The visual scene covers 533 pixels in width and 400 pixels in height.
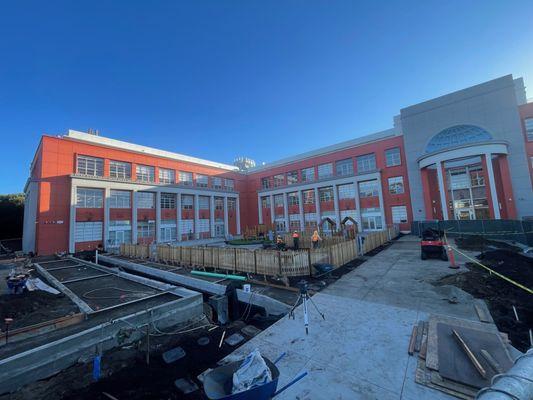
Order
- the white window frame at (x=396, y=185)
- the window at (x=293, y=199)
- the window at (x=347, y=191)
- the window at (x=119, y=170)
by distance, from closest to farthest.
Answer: the window at (x=119, y=170)
the white window frame at (x=396, y=185)
the window at (x=347, y=191)
the window at (x=293, y=199)

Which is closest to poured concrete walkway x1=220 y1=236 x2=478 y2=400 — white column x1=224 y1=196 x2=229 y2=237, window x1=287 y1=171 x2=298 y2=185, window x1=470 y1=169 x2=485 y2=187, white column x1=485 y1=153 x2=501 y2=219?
white column x1=485 y1=153 x2=501 y2=219

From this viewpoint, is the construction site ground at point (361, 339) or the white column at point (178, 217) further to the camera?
the white column at point (178, 217)

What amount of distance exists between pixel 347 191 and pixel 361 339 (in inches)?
1309

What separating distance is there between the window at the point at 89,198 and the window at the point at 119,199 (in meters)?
1.09

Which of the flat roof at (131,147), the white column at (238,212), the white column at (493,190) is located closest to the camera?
the white column at (493,190)

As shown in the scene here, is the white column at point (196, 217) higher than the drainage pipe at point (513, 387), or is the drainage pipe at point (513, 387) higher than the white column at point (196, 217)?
the white column at point (196, 217)

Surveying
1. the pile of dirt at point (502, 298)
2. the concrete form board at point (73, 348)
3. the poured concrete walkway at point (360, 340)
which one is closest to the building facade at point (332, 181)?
the pile of dirt at point (502, 298)

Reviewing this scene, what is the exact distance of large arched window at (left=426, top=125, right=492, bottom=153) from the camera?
26344mm

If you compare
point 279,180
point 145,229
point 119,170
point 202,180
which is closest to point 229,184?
point 202,180

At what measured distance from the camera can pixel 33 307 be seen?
8148 millimetres

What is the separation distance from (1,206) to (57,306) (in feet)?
151

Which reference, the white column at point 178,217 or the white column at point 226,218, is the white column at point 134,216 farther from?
the white column at point 226,218

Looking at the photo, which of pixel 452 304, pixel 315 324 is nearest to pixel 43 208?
pixel 315 324

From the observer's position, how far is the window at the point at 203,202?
3994 cm
